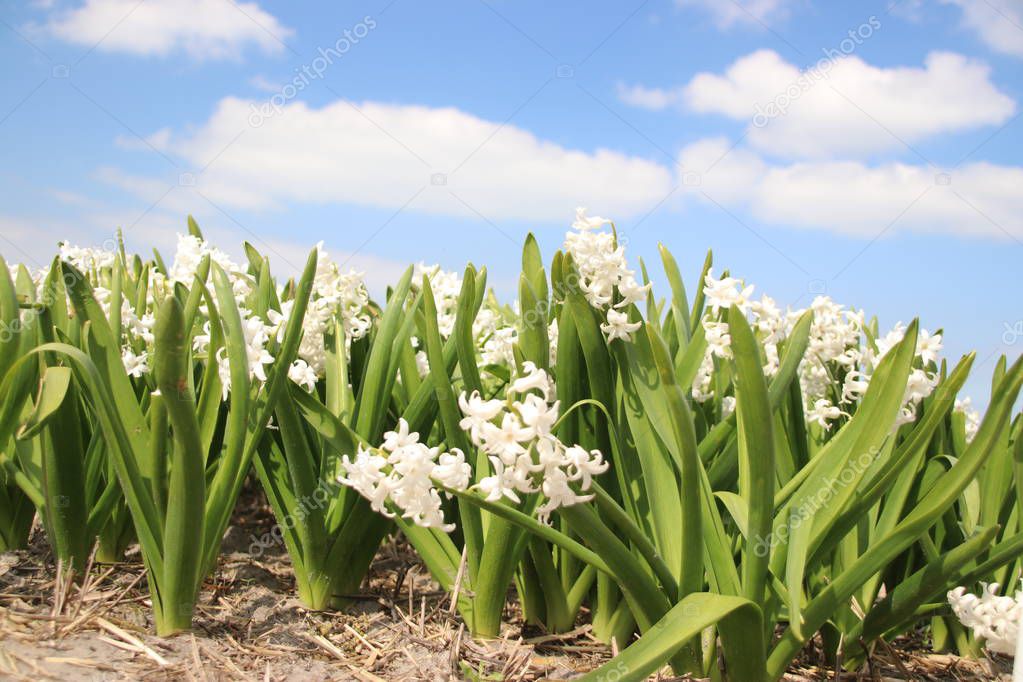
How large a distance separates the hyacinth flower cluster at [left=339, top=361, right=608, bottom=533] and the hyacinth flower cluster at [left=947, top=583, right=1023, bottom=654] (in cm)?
148

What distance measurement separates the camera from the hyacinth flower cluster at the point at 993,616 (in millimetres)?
2324

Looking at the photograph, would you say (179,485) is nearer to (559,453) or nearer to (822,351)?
(559,453)

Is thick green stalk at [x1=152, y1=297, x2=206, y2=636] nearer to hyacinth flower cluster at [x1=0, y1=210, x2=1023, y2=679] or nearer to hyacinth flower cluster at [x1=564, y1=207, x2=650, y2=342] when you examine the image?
hyacinth flower cluster at [x1=0, y1=210, x2=1023, y2=679]

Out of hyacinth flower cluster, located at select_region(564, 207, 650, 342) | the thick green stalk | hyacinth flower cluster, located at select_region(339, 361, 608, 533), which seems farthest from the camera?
hyacinth flower cluster, located at select_region(564, 207, 650, 342)

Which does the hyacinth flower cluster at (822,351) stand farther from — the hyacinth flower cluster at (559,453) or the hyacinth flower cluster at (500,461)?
the hyacinth flower cluster at (500,461)

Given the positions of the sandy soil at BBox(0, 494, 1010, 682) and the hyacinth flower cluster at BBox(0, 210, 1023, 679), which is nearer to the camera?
the hyacinth flower cluster at BBox(0, 210, 1023, 679)

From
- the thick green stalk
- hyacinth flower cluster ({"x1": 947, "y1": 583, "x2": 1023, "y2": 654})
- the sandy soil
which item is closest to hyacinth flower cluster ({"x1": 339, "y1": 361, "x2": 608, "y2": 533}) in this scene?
the thick green stalk

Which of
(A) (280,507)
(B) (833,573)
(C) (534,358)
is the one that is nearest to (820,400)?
(B) (833,573)

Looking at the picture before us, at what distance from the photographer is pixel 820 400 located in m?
2.99

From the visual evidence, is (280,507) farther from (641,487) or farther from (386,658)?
(641,487)

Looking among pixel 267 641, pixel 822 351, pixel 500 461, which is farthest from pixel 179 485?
pixel 822 351

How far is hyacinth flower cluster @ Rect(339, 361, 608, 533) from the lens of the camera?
5.00 feet

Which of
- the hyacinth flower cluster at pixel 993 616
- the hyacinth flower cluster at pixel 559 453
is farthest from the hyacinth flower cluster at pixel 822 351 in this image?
the hyacinth flower cluster at pixel 993 616

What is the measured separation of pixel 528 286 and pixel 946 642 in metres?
2.13
